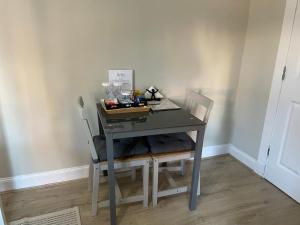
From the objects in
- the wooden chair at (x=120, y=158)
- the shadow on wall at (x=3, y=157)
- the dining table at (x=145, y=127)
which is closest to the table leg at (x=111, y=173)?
the dining table at (x=145, y=127)

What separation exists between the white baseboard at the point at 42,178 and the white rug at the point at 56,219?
1.39 feet

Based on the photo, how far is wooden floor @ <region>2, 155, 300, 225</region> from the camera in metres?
1.87

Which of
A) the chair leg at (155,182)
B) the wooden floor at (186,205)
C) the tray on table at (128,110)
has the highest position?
the tray on table at (128,110)

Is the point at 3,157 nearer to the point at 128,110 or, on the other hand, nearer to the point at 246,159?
the point at 128,110

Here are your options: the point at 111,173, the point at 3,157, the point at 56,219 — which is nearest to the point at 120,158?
the point at 111,173

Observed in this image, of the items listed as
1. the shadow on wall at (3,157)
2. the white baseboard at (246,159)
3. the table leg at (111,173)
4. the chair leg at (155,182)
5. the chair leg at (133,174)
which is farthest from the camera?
the white baseboard at (246,159)

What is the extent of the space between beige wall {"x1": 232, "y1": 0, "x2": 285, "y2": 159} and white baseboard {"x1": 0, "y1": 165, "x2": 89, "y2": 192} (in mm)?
1765

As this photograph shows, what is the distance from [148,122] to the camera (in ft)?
5.63

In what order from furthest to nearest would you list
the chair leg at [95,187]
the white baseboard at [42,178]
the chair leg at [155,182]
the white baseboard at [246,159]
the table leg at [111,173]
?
the white baseboard at [246,159] < the white baseboard at [42,178] < the chair leg at [155,182] < the chair leg at [95,187] < the table leg at [111,173]

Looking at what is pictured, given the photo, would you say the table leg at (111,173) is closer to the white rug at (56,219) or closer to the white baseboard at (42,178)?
the white rug at (56,219)

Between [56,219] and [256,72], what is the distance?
7.51 ft

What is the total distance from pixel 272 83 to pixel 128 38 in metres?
1.42

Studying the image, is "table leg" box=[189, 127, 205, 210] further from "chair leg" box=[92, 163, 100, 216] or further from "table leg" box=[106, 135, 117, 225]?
"chair leg" box=[92, 163, 100, 216]

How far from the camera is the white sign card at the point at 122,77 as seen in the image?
2172 mm
